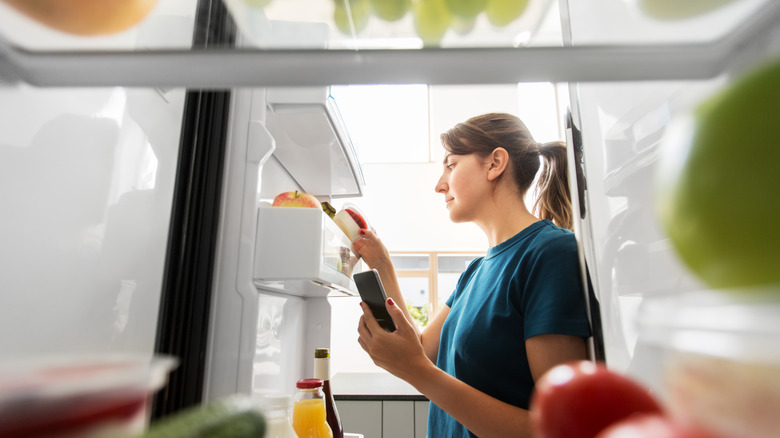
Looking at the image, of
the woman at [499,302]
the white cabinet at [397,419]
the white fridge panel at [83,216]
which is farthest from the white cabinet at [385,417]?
the white fridge panel at [83,216]

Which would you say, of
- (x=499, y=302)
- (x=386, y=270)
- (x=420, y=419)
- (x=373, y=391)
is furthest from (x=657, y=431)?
(x=373, y=391)

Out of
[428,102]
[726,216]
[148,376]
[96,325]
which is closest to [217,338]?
[96,325]

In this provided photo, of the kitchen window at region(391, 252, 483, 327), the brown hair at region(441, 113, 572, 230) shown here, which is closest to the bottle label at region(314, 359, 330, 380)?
the brown hair at region(441, 113, 572, 230)

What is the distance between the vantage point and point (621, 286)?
0.51m

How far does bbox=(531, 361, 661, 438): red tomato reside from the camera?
0.16 metres

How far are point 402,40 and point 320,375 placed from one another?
71cm

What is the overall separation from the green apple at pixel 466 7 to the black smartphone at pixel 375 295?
1.90ft

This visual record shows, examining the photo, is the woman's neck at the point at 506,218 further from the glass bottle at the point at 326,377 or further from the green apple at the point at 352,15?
the green apple at the point at 352,15

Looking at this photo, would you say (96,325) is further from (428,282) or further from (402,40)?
(428,282)

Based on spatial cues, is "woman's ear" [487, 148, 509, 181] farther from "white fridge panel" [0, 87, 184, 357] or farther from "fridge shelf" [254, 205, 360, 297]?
"white fridge panel" [0, 87, 184, 357]

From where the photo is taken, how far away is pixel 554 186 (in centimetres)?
109

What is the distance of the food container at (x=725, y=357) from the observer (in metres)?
0.12

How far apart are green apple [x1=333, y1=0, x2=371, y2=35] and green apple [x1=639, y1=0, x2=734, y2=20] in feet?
0.59

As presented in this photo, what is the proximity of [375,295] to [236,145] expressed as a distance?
1.28 feet
